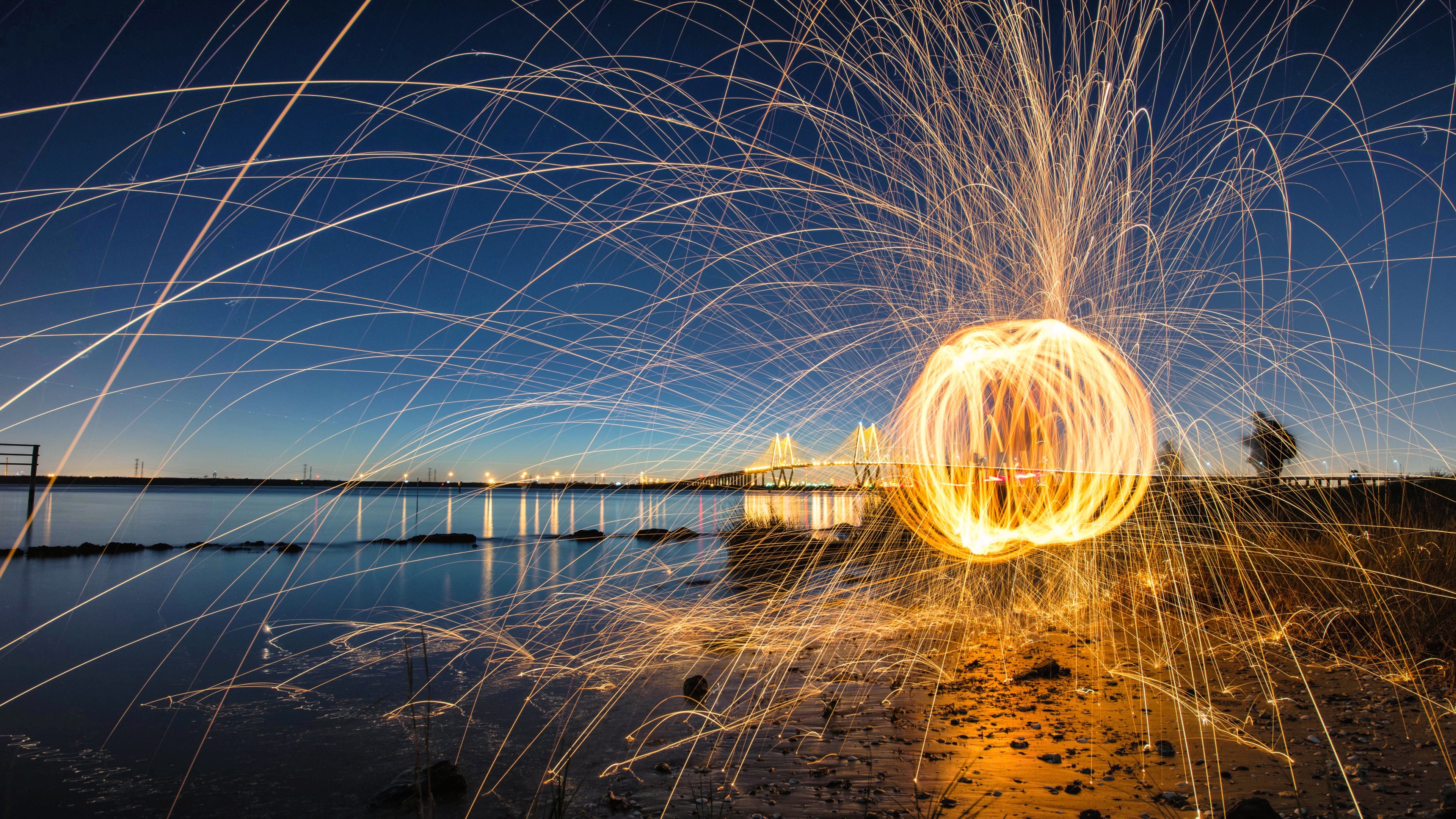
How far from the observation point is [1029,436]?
7.98 meters

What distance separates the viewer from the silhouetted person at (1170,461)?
21.3 feet

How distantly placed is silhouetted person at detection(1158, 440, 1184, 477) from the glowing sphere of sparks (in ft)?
0.52

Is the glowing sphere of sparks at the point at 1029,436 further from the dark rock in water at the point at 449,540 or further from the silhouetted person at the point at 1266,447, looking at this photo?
the dark rock in water at the point at 449,540

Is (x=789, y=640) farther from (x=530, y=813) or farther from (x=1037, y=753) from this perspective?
(x=530, y=813)

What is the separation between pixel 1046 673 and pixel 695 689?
143 inches

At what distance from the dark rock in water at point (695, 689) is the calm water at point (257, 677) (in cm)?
38

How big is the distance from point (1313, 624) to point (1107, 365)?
2976 mm

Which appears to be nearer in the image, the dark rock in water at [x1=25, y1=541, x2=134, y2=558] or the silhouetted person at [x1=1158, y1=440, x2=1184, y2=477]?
the silhouetted person at [x1=1158, y1=440, x2=1184, y2=477]

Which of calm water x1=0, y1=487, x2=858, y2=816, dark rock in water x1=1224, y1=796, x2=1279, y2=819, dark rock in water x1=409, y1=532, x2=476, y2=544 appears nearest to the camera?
dark rock in water x1=1224, y1=796, x2=1279, y2=819

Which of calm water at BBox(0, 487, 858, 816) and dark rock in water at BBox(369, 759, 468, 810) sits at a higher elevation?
dark rock in water at BBox(369, 759, 468, 810)

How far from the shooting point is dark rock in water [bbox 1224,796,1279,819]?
3.29 metres

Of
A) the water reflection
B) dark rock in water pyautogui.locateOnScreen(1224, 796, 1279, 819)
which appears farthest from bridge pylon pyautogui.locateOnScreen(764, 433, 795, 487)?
dark rock in water pyautogui.locateOnScreen(1224, 796, 1279, 819)

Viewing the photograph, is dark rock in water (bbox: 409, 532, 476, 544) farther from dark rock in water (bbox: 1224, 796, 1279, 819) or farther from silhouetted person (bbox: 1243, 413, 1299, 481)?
dark rock in water (bbox: 1224, 796, 1279, 819)

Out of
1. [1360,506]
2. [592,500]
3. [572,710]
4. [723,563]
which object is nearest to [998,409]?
[572,710]
